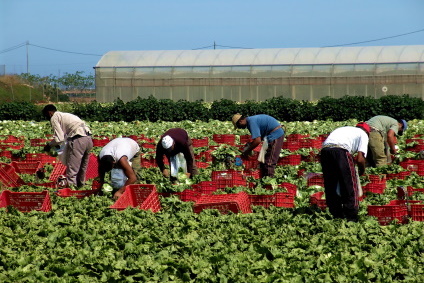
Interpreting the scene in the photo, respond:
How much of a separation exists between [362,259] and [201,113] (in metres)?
23.9

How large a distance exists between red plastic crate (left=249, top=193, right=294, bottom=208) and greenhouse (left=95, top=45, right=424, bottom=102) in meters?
26.3

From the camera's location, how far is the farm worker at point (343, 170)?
859cm

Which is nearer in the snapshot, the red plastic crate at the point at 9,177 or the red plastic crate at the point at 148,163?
the red plastic crate at the point at 9,177

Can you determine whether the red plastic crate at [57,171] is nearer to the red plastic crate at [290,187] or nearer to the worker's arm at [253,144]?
Result: the worker's arm at [253,144]

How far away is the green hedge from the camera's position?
28.2m

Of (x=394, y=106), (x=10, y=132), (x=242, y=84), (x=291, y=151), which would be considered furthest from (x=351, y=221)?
(x=242, y=84)

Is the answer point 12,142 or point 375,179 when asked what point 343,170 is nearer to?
point 375,179

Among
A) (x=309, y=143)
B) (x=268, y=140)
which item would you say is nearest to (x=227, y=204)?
(x=268, y=140)

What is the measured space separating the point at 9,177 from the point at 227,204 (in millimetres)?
4744

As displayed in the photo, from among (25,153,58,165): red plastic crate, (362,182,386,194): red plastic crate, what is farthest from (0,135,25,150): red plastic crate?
(362,182,386,194): red plastic crate

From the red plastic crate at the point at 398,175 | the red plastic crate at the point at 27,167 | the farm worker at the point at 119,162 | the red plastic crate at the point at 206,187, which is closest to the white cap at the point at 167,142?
the farm worker at the point at 119,162

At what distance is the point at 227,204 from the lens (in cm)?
927

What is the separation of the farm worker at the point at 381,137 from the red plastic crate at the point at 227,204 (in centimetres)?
391

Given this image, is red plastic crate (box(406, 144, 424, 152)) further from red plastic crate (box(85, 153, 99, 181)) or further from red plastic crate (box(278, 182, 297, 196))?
red plastic crate (box(85, 153, 99, 181))
